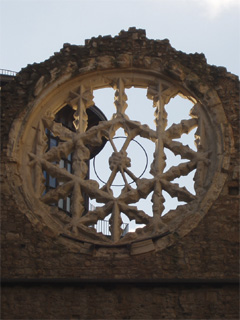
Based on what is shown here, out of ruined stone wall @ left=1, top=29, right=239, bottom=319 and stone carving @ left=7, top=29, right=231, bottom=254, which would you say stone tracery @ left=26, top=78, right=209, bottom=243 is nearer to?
stone carving @ left=7, top=29, right=231, bottom=254

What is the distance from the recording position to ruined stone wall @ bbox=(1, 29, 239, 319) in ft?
46.1

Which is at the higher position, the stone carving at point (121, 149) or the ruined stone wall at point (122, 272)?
the stone carving at point (121, 149)

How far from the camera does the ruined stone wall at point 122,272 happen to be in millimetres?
14039

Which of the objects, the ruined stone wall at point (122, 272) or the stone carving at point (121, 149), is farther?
the stone carving at point (121, 149)

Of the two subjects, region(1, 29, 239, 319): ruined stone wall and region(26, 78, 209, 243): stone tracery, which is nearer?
region(1, 29, 239, 319): ruined stone wall

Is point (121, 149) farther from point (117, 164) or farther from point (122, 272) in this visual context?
point (122, 272)

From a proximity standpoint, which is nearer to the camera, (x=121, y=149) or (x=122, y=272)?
(x=122, y=272)

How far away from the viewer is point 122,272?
1440 cm

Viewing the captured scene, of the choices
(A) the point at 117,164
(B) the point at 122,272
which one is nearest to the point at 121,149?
(A) the point at 117,164

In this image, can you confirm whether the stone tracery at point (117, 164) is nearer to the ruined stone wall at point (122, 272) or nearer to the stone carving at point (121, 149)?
the stone carving at point (121, 149)

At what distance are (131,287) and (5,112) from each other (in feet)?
11.3

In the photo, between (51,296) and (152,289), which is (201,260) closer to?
(152,289)

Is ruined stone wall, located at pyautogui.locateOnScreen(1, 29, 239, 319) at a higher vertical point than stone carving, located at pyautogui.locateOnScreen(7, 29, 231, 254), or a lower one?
lower

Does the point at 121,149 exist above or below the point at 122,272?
above
